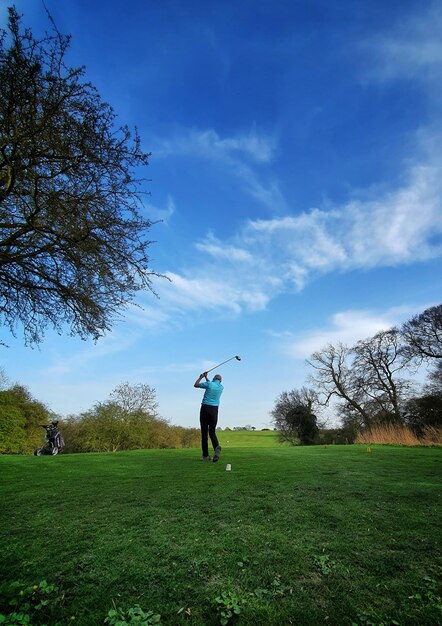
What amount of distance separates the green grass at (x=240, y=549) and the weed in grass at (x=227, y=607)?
0.10ft

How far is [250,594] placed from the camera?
7.59 ft

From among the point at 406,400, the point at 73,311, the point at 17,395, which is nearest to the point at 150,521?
the point at 73,311

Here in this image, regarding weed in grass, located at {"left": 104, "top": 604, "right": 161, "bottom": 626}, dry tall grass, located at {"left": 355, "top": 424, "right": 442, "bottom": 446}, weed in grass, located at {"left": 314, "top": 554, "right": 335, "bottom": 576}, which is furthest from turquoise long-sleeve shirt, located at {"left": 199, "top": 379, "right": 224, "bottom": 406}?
dry tall grass, located at {"left": 355, "top": 424, "right": 442, "bottom": 446}

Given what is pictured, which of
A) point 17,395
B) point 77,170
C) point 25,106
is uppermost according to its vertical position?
point 25,106

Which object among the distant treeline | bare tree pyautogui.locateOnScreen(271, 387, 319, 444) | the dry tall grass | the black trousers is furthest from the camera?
bare tree pyautogui.locateOnScreen(271, 387, 319, 444)

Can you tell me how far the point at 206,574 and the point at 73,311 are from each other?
7.06 meters

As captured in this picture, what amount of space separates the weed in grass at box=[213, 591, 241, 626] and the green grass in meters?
0.03

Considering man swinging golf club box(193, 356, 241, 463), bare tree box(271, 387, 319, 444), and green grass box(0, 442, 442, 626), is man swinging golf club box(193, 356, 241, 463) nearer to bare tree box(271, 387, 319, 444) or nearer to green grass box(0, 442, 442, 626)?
green grass box(0, 442, 442, 626)

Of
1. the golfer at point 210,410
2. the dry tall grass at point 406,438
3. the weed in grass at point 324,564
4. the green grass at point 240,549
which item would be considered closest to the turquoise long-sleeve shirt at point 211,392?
the golfer at point 210,410

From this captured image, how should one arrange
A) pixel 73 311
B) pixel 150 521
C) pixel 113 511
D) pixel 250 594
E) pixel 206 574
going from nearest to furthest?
pixel 250 594 < pixel 206 574 < pixel 150 521 < pixel 113 511 < pixel 73 311

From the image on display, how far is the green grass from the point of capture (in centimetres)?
222

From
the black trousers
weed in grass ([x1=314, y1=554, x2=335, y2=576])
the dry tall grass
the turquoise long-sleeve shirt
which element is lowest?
the dry tall grass

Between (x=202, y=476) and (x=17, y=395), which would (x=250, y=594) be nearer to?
(x=202, y=476)

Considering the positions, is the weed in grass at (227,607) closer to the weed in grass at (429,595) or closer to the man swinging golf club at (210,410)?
the weed in grass at (429,595)
